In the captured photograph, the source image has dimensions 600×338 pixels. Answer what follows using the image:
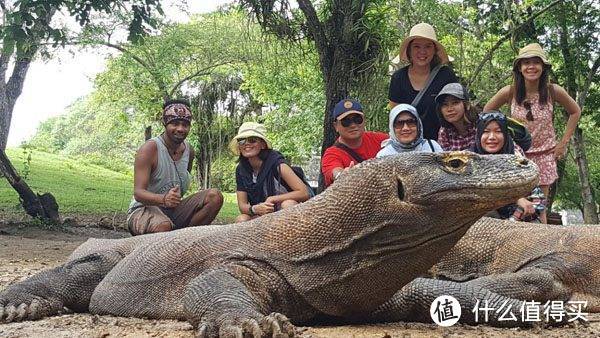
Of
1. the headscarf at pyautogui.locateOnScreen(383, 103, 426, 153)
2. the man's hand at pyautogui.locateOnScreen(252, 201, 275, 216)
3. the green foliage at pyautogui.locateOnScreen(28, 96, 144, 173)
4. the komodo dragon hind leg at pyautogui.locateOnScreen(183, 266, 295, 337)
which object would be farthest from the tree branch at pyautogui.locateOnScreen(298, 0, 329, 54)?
the green foliage at pyautogui.locateOnScreen(28, 96, 144, 173)

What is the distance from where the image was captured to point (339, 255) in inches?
104

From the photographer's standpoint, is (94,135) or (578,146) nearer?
(578,146)

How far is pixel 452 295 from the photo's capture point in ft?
9.62

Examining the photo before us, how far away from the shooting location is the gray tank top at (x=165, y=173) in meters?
5.30

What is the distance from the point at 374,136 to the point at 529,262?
1.65m

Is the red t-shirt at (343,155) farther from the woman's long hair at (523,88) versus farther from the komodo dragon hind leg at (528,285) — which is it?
the komodo dragon hind leg at (528,285)

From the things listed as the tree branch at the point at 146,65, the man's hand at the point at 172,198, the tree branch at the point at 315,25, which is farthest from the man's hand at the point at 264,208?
the tree branch at the point at 146,65

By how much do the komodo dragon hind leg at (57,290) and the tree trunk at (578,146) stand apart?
33.3ft

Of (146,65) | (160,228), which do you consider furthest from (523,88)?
(146,65)

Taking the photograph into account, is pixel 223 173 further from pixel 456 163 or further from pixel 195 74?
pixel 456 163

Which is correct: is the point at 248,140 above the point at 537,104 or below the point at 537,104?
below

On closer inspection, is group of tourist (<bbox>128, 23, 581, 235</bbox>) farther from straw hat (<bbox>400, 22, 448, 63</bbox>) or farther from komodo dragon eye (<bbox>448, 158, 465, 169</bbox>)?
komodo dragon eye (<bbox>448, 158, 465, 169</bbox>)

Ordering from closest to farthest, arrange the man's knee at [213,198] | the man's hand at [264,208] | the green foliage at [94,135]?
the man's hand at [264,208]
the man's knee at [213,198]
the green foliage at [94,135]

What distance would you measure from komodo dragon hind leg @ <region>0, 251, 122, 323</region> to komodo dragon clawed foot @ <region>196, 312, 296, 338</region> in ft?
4.89
